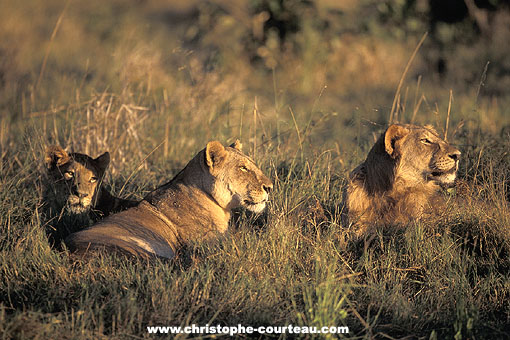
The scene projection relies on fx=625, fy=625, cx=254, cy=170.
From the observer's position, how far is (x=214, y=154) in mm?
5266

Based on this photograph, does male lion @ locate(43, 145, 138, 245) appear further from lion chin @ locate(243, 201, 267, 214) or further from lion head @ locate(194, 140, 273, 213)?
lion chin @ locate(243, 201, 267, 214)

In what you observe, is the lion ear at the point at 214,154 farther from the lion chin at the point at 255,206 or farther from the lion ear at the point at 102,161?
the lion ear at the point at 102,161

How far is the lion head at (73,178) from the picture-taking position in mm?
5348

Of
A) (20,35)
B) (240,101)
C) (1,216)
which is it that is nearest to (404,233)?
(1,216)

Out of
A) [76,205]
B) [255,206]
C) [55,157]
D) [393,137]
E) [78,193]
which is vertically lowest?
[255,206]

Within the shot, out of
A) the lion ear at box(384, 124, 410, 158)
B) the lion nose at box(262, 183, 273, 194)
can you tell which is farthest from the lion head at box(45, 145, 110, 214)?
the lion ear at box(384, 124, 410, 158)

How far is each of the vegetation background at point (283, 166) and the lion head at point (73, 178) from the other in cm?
26

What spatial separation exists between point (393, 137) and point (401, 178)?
0.34 meters

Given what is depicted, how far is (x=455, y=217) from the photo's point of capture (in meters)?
4.80

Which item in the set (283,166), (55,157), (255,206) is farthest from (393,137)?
(55,157)

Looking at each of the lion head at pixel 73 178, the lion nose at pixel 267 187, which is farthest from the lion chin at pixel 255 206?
the lion head at pixel 73 178

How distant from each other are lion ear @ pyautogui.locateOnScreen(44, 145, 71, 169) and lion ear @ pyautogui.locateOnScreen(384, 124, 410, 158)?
9.19 feet

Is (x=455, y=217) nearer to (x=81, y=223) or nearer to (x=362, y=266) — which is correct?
(x=362, y=266)

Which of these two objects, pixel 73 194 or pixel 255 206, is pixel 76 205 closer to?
pixel 73 194
